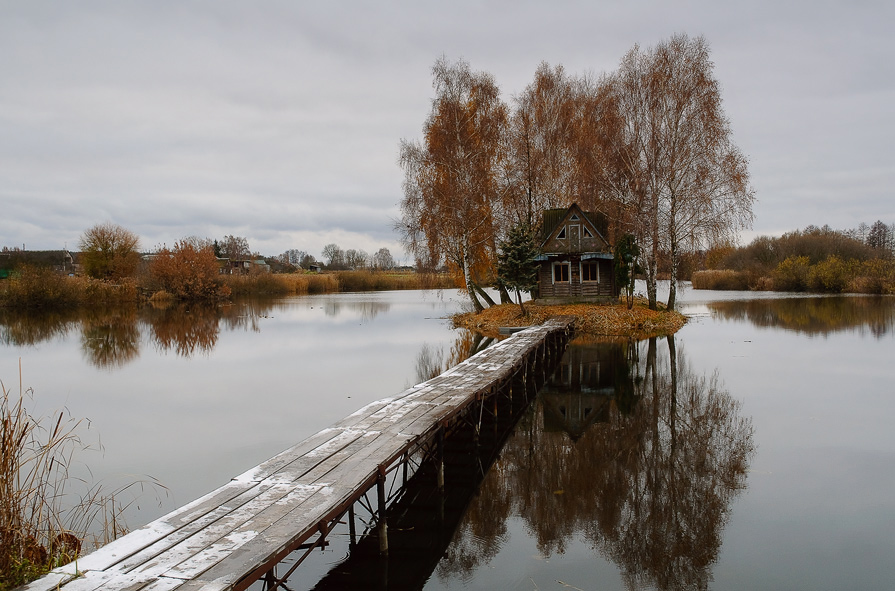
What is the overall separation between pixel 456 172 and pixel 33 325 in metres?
22.7

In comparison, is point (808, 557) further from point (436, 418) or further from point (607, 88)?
point (607, 88)

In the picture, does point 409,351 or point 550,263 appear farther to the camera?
point 550,263

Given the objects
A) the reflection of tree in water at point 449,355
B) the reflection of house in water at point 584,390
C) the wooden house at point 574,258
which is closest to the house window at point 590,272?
the wooden house at point 574,258

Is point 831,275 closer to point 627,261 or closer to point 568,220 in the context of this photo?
point 627,261

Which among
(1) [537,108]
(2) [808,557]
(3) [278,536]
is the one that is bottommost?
(2) [808,557]

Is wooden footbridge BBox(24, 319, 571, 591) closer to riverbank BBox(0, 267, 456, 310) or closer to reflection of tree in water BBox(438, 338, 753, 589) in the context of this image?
reflection of tree in water BBox(438, 338, 753, 589)

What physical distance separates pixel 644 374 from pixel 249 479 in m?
11.2

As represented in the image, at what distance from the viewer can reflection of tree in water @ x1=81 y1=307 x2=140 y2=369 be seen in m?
17.5

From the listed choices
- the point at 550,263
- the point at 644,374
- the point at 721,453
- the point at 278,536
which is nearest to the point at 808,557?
the point at 721,453

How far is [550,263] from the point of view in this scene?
2789 cm

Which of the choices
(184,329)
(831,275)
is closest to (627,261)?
(184,329)

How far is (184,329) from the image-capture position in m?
25.8

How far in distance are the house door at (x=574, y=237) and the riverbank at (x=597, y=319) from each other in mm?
2796

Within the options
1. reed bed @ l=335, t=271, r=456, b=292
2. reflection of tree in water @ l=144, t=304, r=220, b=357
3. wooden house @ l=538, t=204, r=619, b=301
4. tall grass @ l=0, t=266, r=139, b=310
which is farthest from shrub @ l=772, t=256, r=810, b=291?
tall grass @ l=0, t=266, r=139, b=310
